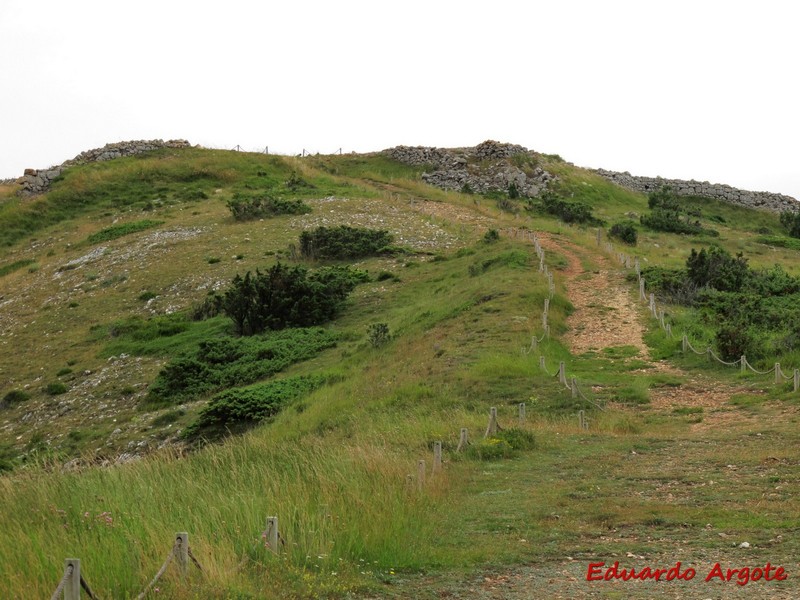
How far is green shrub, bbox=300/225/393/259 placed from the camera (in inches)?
1467

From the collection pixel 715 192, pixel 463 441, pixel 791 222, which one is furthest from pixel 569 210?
pixel 463 441

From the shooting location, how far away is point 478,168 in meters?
59.7

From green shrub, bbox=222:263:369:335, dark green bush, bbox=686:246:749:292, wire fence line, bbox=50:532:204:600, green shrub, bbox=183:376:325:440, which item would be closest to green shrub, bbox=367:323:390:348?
green shrub, bbox=183:376:325:440

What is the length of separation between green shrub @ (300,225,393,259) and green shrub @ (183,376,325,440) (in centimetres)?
1513

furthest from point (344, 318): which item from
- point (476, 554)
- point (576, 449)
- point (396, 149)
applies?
point (396, 149)

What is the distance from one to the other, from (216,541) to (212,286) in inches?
1081

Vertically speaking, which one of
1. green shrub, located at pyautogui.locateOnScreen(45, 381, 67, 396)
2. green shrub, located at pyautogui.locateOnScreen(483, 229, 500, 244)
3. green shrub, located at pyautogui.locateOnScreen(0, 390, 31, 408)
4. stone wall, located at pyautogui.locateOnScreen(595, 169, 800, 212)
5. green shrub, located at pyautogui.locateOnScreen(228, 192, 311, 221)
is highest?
stone wall, located at pyautogui.locateOnScreen(595, 169, 800, 212)

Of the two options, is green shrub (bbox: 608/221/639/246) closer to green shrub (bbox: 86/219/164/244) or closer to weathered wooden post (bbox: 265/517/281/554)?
green shrub (bbox: 86/219/164/244)

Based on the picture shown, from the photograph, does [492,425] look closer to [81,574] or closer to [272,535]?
[272,535]

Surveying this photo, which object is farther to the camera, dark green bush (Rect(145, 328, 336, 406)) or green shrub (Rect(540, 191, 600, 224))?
green shrub (Rect(540, 191, 600, 224))

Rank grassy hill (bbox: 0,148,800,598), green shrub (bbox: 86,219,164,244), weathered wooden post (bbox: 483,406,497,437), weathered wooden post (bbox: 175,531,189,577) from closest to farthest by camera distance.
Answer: weathered wooden post (bbox: 175,531,189,577), grassy hill (bbox: 0,148,800,598), weathered wooden post (bbox: 483,406,497,437), green shrub (bbox: 86,219,164,244)

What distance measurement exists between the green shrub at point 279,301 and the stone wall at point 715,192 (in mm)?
37249

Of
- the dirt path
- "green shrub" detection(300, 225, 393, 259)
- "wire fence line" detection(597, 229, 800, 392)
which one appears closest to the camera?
the dirt path

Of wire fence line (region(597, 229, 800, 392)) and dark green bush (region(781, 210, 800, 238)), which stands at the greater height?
dark green bush (region(781, 210, 800, 238))
